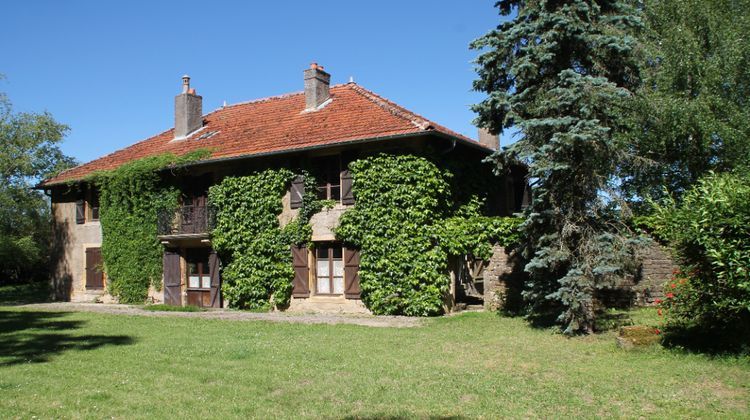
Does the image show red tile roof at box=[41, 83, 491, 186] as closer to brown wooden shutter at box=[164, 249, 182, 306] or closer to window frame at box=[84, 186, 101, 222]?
window frame at box=[84, 186, 101, 222]

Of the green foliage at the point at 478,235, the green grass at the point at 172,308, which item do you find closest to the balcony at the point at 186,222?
the green grass at the point at 172,308

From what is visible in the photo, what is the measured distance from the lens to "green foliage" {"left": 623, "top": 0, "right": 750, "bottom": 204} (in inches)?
779

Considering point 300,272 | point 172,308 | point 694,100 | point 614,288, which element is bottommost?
point 172,308

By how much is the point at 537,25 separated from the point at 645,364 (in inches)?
267

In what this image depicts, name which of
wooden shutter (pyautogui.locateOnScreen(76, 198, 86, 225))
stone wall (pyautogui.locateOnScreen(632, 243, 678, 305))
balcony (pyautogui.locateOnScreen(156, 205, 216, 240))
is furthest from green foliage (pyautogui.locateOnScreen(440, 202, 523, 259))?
wooden shutter (pyautogui.locateOnScreen(76, 198, 86, 225))

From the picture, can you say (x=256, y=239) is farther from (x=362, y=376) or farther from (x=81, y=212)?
(x=362, y=376)

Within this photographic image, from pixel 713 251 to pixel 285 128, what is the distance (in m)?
14.5

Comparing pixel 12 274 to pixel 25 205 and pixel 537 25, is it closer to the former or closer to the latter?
pixel 25 205

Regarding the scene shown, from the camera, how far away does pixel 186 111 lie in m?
23.7

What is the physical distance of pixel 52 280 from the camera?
83.1 feet

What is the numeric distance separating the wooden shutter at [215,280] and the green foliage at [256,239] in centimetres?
49

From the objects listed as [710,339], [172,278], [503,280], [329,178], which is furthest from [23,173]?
[710,339]

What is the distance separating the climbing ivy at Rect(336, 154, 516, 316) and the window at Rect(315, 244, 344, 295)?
2.83ft

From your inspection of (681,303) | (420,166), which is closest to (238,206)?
(420,166)
